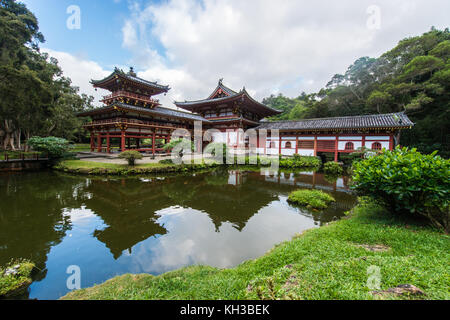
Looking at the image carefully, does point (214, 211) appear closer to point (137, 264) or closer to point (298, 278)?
point (137, 264)

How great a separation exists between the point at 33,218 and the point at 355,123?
23.6m

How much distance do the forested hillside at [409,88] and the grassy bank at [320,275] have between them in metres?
24.2

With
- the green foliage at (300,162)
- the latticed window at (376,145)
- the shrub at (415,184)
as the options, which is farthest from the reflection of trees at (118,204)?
the latticed window at (376,145)

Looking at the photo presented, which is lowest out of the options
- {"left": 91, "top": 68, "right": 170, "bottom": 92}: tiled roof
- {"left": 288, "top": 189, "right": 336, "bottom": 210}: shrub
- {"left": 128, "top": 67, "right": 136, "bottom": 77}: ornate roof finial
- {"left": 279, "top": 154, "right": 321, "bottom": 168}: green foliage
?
{"left": 288, "top": 189, "right": 336, "bottom": 210}: shrub

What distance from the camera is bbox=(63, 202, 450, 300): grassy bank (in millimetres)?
2289

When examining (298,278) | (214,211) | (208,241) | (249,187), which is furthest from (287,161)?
(298,278)

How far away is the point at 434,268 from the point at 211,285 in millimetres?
3231

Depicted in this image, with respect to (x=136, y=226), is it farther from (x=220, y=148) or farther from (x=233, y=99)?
(x=233, y=99)

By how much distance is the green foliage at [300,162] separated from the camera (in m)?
18.3

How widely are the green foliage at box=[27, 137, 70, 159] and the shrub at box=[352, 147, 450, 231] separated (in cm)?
2065

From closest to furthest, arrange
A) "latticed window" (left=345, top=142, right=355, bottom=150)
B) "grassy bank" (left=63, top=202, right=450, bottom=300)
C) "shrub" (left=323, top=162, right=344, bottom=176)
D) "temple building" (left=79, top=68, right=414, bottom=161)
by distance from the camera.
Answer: "grassy bank" (left=63, top=202, right=450, bottom=300) < "shrub" (left=323, top=162, right=344, bottom=176) < "temple building" (left=79, top=68, right=414, bottom=161) < "latticed window" (left=345, top=142, right=355, bottom=150)

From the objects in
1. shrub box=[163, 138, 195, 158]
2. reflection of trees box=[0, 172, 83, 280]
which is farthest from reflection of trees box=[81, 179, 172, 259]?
shrub box=[163, 138, 195, 158]

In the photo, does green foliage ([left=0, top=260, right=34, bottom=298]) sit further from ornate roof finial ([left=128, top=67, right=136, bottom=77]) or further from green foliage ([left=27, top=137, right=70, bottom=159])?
ornate roof finial ([left=128, top=67, right=136, bottom=77])

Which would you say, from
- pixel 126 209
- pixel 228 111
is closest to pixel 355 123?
pixel 228 111
